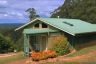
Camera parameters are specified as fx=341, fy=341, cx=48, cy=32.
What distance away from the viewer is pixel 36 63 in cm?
3033

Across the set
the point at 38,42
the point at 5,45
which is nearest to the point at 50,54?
the point at 38,42

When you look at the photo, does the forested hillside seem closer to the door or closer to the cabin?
the cabin

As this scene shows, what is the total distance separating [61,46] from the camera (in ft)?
113

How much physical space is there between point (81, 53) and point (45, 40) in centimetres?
560

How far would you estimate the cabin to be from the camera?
35.6 metres

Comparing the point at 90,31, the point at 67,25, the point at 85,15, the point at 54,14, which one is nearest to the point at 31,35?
the point at 67,25

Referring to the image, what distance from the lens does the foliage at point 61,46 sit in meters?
34.3

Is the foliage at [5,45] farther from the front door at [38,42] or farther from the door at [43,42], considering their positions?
the door at [43,42]

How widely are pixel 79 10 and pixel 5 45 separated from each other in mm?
22454

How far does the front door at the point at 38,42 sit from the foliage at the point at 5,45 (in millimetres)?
11064

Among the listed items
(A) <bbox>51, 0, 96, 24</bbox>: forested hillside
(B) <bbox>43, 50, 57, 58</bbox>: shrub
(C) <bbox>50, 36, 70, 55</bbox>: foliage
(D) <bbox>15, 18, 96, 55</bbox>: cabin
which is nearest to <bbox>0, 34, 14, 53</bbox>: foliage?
(D) <bbox>15, 18, 96, 55</bbox>: cabin

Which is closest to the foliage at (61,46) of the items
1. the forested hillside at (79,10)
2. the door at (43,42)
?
the door at (43,42)

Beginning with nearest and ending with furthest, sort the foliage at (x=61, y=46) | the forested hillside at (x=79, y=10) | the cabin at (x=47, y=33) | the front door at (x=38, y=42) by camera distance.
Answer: the foliage at (x=61, y=46)
the cabin at (x=47, y=33)
the front door at (x=38, y=42)
the forested hillside at (x=79, y=10)

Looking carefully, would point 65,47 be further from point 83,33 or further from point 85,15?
point 85,15
